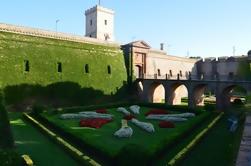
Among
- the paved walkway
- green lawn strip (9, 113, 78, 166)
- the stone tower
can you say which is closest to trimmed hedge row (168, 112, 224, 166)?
the paved walkway

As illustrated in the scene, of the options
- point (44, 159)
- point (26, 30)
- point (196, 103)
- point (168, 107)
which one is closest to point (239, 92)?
point (196, 103)

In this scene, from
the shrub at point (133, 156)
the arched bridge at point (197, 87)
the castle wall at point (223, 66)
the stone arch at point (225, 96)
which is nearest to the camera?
the shrub at point (133, 156)

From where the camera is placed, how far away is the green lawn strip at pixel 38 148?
45.5 feet

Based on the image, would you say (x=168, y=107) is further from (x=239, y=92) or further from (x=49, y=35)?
(x=239, y=92)

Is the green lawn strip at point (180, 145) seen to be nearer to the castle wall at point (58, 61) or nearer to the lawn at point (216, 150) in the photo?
the lawn at point (216, 150)

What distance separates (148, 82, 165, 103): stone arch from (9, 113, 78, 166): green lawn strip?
20.7 metres

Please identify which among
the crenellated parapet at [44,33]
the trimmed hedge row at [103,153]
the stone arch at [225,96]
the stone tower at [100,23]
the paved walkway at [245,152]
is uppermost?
the stone tower at [100,23]

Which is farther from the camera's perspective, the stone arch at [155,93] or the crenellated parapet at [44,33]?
the stone arch at [155,93]

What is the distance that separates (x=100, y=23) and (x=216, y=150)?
150ft

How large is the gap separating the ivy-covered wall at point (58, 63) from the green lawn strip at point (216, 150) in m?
18.8

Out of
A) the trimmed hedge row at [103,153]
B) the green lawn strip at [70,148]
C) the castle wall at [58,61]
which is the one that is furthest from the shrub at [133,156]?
the castle wall at [58,61]

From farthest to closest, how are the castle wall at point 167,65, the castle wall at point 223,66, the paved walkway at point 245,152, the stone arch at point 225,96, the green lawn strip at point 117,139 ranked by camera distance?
the castle wall at point 223,66 → the castle wall at point 167,65 → the stone arch at point 225,96 → the green lawn strip at point 117,139 → the paved walkway at point 245,152

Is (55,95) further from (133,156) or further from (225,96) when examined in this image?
(133,156)

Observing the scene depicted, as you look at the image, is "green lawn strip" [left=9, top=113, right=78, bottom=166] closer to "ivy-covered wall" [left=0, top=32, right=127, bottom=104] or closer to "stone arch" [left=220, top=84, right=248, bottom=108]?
"ivy-covered wall" [left=0, top=32, right=127, bottom=104]
